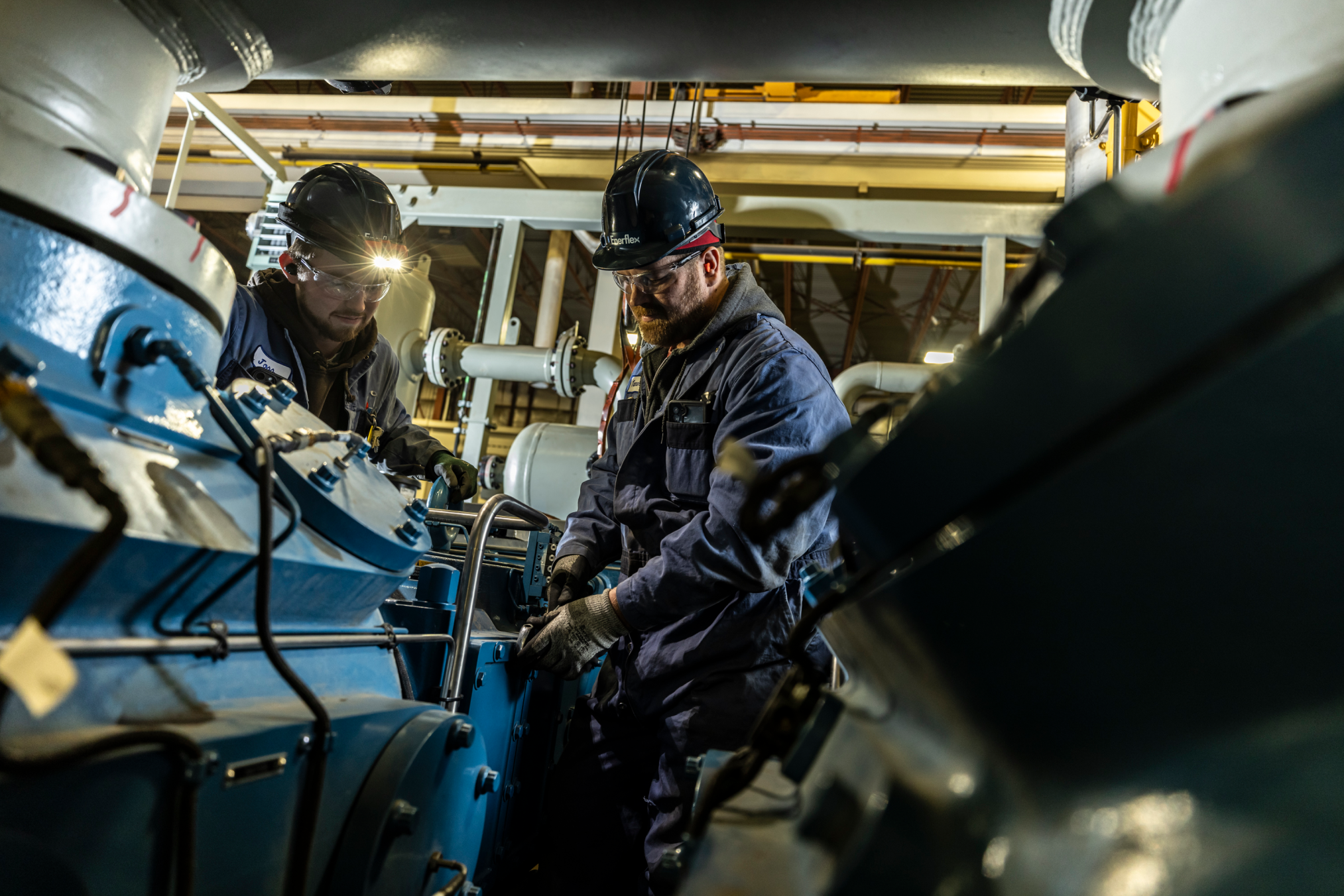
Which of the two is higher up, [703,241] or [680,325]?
[703,241]

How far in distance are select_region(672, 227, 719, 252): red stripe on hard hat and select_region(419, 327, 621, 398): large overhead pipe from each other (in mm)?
1849

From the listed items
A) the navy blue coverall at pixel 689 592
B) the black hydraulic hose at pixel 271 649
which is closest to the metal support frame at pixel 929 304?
the navy blue coverall at pixel 689 592

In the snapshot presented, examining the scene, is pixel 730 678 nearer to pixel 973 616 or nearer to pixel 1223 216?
pixel 973 616

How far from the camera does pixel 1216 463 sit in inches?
16.8

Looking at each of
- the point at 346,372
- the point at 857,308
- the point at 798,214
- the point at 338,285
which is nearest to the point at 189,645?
the point at 338,285

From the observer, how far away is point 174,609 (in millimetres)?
753

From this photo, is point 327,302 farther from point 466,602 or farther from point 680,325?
point 466,602

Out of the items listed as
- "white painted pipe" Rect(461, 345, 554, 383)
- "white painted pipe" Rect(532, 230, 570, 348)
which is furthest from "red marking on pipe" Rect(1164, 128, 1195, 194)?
"white painted pipe" Rect(532, 230, 570, 348)

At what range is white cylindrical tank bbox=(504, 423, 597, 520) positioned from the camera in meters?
3.53

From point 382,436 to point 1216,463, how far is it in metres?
2.56

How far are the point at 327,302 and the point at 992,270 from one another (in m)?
3.05

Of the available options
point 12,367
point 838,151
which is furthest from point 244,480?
point 838,151

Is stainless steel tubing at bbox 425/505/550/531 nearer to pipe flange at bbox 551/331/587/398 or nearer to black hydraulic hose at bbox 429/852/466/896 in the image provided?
black hydraulic hose at bbox 429/852/466/896

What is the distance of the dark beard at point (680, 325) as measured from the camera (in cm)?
193
